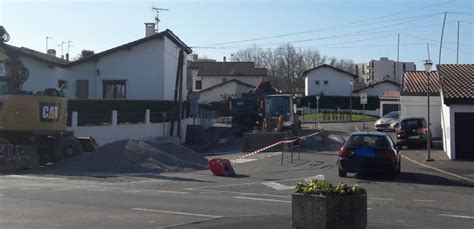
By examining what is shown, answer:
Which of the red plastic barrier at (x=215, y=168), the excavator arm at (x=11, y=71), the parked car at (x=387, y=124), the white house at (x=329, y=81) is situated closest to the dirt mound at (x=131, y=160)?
the red plastic barrier at (x=215, y=168)

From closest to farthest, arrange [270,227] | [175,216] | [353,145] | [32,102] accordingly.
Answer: [270,227]
[175,216]
[353,145]
[32,102]

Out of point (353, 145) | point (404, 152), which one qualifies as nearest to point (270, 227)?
point (353, 145)

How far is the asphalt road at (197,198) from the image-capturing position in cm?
1088

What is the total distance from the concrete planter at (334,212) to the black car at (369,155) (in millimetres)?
10889

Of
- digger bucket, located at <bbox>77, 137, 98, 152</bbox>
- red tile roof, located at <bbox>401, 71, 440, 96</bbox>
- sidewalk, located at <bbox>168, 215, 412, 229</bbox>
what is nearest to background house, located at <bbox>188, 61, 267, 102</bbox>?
red tile roof, located at <bbox>401, 71, 440, 96</bbox>

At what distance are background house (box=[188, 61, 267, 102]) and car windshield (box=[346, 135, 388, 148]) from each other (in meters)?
70.3

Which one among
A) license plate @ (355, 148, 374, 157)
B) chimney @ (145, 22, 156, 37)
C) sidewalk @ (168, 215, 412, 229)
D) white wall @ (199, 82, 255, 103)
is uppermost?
chimney @ (145, 22, 156, 37)

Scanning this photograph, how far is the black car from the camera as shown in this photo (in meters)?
18.8

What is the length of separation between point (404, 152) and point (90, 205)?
22.8 m

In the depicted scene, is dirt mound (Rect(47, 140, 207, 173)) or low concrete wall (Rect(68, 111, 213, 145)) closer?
dirt mound (Rect(47, 140, 207, 173))

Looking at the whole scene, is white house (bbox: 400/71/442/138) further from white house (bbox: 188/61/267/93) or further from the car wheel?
white house (bbox: 188/61/267/93)

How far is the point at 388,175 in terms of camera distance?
1953 centimetres

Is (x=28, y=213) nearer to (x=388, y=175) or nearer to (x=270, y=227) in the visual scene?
(x=270, y=227)

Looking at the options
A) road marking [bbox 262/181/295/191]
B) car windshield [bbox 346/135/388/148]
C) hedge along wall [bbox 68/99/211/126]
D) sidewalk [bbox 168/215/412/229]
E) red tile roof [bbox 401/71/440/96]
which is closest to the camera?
sidewalk [bbox 168/215/412/229]
